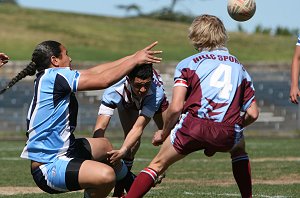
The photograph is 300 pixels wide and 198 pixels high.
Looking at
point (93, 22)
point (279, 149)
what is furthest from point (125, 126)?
point (93, 22)

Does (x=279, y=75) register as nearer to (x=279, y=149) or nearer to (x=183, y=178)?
(x=279, y=149)

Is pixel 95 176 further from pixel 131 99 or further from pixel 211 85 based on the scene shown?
pixel 131 99

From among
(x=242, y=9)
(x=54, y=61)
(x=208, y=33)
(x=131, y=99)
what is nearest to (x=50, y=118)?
(x=54, y=61)

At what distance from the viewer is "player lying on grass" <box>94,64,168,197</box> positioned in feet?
26.0

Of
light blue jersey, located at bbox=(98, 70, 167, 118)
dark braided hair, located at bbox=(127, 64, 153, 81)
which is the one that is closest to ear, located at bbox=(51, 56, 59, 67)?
dark braided hair, located at bbox=(127, 64, 153, 81)

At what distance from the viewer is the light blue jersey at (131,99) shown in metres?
8.46

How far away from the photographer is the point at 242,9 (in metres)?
8.92

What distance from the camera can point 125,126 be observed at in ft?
32.4

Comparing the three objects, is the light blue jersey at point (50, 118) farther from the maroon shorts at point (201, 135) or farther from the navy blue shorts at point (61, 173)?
the maroon shorts at point (201, 135)

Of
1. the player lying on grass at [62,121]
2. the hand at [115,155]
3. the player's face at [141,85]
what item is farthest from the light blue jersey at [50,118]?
the player's face at [141,85]

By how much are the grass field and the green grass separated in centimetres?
3191

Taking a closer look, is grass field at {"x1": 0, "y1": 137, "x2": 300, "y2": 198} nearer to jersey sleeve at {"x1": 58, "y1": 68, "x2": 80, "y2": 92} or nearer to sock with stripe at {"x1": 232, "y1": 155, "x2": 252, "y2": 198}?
sock with stripe at {"x1": 232, "y1": 155, "x2": 252, "y2": 198}

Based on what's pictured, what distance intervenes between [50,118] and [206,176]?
522cm

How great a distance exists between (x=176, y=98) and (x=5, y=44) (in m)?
45.0
